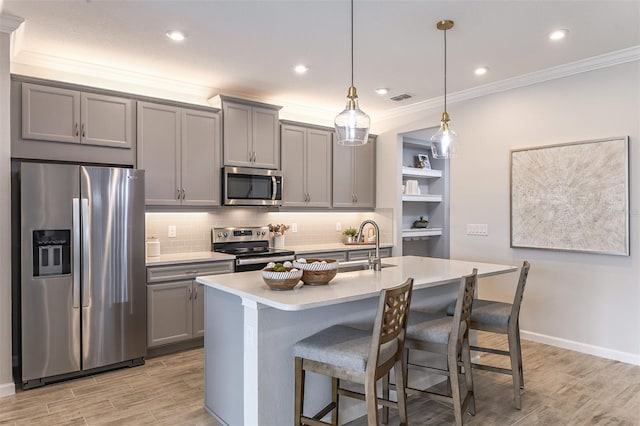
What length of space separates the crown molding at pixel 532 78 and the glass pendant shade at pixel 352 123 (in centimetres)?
256

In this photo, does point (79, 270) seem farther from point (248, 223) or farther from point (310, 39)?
point (310, 39)

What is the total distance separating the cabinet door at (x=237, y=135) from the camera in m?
4.54

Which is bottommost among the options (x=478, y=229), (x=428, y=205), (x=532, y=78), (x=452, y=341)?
(x=452, y=341)

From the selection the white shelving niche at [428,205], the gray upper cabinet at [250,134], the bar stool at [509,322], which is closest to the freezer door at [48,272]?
the gray upper cabinet at [250,134]

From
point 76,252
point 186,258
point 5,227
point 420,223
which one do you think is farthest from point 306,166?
point 5,227

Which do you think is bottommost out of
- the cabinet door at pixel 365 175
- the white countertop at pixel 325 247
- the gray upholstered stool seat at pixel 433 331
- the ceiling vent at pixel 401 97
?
the gray upholstered stool seat at pixel 433 331

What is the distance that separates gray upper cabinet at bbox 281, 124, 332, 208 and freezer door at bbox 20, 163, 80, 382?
2.40 meters

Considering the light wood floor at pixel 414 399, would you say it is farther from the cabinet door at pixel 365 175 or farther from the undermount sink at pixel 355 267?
the cabinet door at pixel 365 175

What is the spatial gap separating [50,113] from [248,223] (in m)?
2.30

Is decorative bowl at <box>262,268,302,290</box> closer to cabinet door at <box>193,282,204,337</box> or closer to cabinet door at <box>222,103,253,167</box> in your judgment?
cabinet door at <box>193,282,204,337</box>

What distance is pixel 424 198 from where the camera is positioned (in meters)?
6.69

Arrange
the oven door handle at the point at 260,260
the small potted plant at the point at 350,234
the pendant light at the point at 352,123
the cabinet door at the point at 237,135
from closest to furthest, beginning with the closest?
the pendant light at the point at 352,123 → the oven door handle at the point at 260,260 → the cabinet door at the point at 237,135 → the small potted plant at the point at 350,234

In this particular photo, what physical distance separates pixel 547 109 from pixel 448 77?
1.04m

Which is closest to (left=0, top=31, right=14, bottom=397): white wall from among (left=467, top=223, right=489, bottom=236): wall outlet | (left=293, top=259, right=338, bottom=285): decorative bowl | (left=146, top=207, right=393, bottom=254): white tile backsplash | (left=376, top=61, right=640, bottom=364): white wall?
(left=146, top=207, right=393, bottom=254): white tile backsplash
